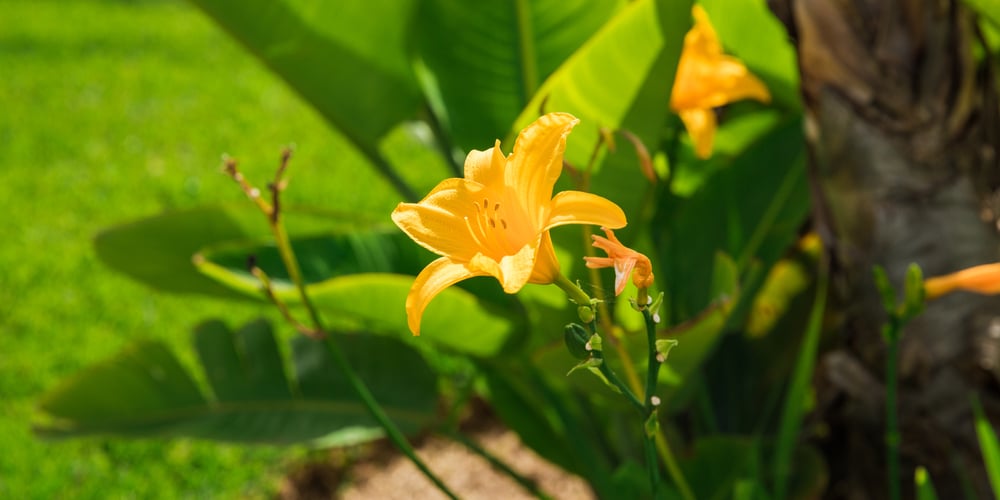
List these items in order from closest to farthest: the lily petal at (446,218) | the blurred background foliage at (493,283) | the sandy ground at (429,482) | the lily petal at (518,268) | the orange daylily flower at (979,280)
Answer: the lily petal at (518,268), the lily petal at (446,218), the orange daylily flower at (979,280), the blurred background foliage at (493,283), the sandy ground at (429,482)

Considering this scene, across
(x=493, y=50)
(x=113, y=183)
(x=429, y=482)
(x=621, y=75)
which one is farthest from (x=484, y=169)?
(x=113, y=183)

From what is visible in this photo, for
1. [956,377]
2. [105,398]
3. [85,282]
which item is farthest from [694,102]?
[85,282]

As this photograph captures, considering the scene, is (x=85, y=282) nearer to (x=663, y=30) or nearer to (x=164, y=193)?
(x=164, y=193)

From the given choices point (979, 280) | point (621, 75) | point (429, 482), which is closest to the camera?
point (979, 280)

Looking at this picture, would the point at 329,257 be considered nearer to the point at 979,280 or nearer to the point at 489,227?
the point at 489,227

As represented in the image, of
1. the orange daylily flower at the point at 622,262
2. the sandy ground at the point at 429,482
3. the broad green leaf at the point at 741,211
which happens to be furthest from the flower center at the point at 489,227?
the sandy ground at the point at 429,482

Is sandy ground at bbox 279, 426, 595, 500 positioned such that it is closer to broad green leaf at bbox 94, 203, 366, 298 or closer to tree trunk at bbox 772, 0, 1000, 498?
broad green leaf at bbox 94, 203, 366, 298

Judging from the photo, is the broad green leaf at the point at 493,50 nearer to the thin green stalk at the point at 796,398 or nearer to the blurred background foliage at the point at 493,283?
the blurred background foliage at the point at 493,283
